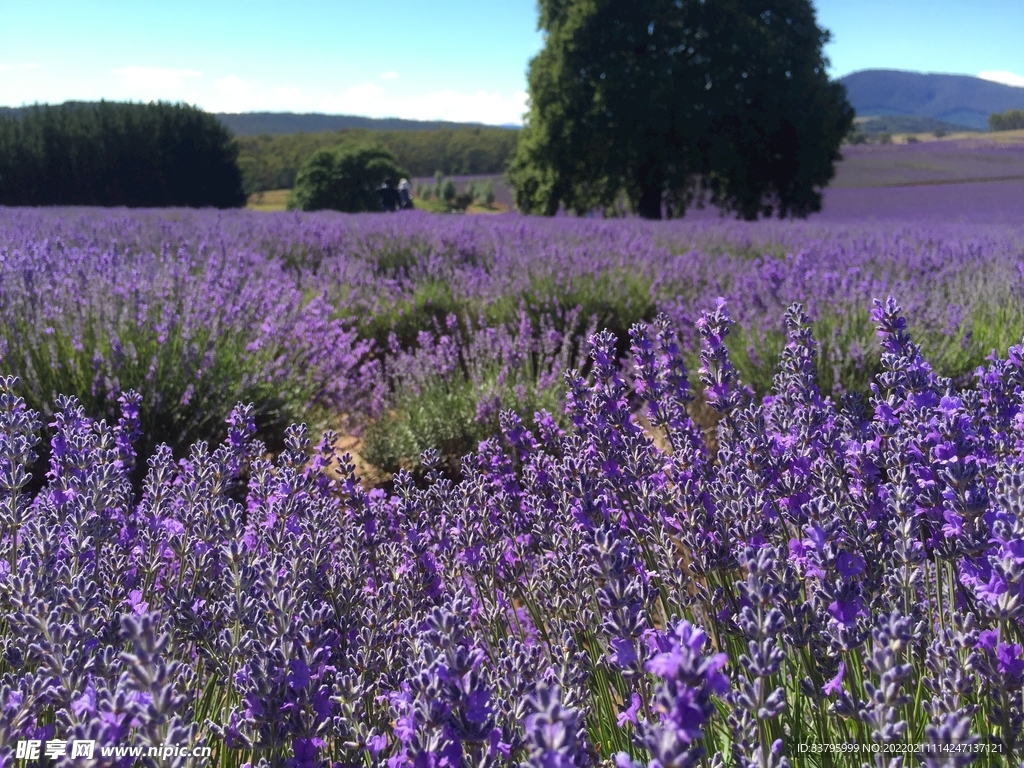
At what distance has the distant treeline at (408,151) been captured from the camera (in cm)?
4906

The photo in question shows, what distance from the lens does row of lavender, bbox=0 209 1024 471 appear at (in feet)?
11.3

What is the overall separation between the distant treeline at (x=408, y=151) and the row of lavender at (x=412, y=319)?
43.2 meters

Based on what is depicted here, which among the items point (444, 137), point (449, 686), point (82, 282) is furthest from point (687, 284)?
point (444, 137)

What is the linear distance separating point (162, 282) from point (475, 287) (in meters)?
2.10

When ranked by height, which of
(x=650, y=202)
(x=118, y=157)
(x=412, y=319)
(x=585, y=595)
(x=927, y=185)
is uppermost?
(x=118, y=157)

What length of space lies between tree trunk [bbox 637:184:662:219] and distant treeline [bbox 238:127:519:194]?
3458cm

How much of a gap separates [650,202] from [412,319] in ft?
34.7

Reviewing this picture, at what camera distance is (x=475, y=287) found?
17.7 feet

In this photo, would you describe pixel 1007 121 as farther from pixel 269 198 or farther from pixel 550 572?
pixel 550 572

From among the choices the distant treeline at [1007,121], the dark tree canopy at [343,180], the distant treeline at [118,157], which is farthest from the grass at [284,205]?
the distant treeline at [1007,121]

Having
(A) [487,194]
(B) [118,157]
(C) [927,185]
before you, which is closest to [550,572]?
(C) [927,185]

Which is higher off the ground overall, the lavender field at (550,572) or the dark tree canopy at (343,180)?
the dark tree canopy at (343,180)

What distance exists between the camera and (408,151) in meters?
59.1

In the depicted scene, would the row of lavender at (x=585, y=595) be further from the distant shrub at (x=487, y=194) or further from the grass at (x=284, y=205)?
the distant shrub at (x=487, y=194)
